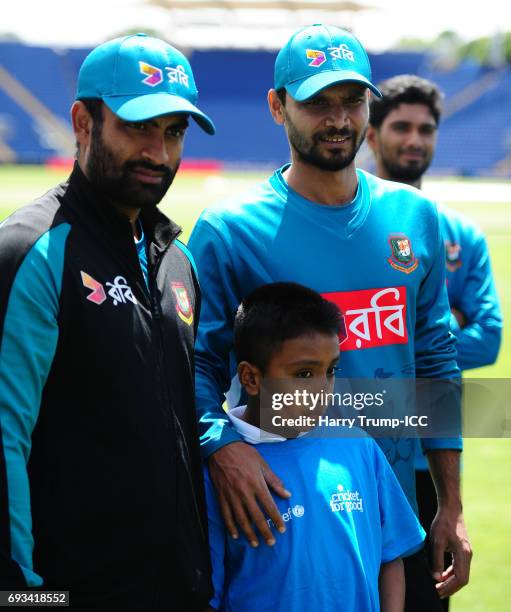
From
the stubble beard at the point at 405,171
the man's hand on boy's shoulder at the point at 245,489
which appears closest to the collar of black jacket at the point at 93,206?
the man's hand on boy's shoulder at the point at 245,489

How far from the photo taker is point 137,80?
243 cm

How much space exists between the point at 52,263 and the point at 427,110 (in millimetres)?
3256

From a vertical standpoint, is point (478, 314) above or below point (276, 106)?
below

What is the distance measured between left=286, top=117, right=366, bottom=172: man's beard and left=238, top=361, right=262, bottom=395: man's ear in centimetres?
70

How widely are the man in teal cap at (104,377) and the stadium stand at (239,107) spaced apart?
1789 inches

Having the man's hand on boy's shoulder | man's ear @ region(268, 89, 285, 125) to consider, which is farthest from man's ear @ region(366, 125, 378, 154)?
the man's hand on boy's shoulder

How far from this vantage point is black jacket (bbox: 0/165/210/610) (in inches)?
82.5

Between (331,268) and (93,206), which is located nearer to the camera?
(93,206)

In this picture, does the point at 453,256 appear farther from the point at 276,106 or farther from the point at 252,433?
the point at 252,433

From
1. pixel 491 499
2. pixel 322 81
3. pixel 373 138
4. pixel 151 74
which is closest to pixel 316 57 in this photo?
pixel 322 81

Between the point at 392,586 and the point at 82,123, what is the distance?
1.51 m

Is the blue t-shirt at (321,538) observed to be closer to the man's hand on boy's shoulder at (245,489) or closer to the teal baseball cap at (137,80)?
the man's hand on boy's shoulder at (245,489)

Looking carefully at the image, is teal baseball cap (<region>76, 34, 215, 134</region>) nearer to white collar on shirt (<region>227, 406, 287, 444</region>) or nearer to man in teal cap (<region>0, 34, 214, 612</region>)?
man in teal cap (<region>0, 34, 214, 612</region>)

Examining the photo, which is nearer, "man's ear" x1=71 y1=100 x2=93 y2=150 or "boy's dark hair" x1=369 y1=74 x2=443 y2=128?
"man's ear" x1=71 y1=100 x2=93 y2=150
